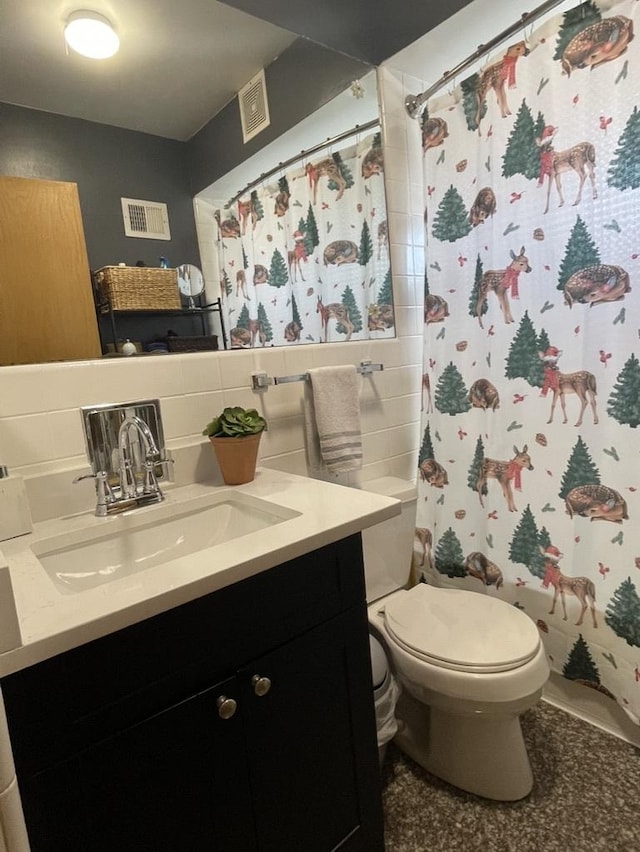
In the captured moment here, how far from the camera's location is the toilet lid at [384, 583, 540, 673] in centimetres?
117

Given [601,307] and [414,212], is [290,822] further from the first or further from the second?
[414,212]

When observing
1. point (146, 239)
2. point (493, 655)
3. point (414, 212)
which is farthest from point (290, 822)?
point (414, 212)

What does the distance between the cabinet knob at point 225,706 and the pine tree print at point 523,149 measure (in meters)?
1.46

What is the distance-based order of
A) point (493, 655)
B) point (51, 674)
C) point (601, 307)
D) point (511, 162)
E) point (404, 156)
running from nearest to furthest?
point (51, 674)
point (493, 655)
point (601, 307)
point (511, 162)
point (404, 156)

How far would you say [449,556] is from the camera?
1.73 m

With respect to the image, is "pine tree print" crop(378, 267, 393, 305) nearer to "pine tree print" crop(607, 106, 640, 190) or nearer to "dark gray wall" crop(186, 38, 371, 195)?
"dark gray wall" crop(186, 38, 371, 195)

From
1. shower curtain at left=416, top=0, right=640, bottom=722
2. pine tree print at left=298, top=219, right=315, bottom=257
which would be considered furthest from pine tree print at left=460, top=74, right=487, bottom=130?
pine tree print at left=298, top=219, right=315, bottom=257

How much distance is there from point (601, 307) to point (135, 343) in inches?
46.1

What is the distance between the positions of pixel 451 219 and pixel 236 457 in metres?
1.06

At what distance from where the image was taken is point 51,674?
625 mm

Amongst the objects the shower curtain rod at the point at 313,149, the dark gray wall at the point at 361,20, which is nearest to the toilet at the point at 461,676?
the shower curtain rod at the point at 313,149

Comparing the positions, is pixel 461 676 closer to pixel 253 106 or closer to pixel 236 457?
pixel 236 457

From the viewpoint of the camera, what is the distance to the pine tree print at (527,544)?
150 centimetres

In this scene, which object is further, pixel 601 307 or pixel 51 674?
pixel 601 307
